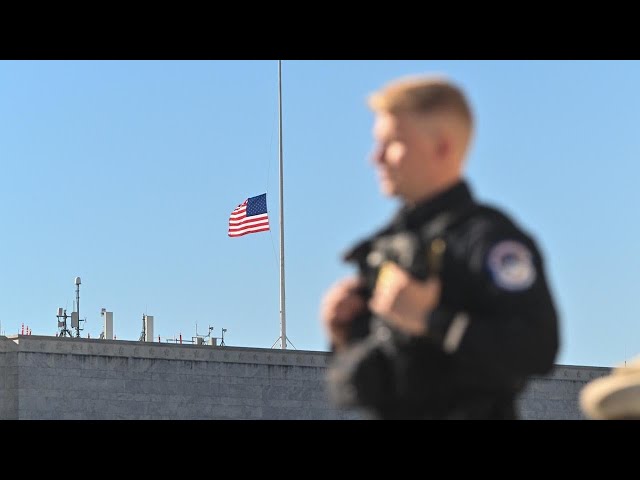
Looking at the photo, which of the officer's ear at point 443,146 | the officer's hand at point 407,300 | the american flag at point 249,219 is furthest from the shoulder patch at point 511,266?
the american flag at point 249,219

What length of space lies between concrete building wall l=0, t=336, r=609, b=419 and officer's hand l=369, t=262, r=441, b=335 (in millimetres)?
37167

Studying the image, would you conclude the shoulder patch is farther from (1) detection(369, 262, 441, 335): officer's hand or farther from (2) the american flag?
(2) the american flag

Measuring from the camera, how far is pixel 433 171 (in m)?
3.63

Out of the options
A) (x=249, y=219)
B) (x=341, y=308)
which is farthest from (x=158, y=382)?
(x=341, y=308)

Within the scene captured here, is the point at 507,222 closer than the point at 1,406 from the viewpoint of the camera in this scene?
A: Yes

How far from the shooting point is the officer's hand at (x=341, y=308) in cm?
360

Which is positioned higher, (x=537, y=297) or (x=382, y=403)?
(x=537, y=297)

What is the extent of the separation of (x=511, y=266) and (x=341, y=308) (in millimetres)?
450

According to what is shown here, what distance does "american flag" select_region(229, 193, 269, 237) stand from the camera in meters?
46.1

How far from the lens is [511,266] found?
11.0 feet
